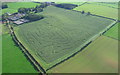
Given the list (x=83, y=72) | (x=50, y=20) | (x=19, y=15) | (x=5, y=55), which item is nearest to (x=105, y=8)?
(x=50, y=20)

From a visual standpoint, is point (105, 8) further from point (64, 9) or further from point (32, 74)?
point (32, 74)

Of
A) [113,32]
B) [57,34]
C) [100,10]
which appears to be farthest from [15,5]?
[113,32]

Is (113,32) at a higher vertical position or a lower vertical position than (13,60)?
higher

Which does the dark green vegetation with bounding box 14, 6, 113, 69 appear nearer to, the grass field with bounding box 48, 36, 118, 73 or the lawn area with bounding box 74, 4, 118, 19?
the grass field with bounding box 48, 36, 118, 73

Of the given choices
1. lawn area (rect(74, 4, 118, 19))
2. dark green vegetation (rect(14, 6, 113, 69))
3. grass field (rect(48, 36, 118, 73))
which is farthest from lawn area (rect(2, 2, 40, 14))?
grass field (rect(48, 36, 118, 73))

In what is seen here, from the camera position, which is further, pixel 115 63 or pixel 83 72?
pixel 115 63

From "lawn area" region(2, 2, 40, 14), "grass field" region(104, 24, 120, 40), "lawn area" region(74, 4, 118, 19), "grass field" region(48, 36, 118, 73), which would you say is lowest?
"grass field" region(48, 36, 118, 73)

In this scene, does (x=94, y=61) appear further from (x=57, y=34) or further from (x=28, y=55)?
(x=28, y=55)
